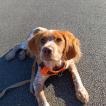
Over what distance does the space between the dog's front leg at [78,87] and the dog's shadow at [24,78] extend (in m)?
0.08

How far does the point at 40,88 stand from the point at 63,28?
1.85 metres

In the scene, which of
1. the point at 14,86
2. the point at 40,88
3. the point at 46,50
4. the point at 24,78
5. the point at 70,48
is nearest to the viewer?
the point at 46,50

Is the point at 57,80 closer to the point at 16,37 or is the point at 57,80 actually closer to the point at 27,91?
the point at 27,91

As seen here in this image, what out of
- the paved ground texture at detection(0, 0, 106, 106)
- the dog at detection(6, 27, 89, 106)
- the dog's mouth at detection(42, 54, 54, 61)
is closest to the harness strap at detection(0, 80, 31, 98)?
the paved ground texture at detection(0, 0, 106, 106)

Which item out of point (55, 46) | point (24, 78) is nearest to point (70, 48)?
point (55, 46)

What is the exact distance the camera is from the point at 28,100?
4.70 metres

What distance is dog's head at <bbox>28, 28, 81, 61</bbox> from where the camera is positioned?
4.41m

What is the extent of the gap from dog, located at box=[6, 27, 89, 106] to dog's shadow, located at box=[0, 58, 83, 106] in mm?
120

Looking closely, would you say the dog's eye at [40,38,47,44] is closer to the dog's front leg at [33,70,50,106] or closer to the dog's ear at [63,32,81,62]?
the dog's ear at [63,32,81,62]

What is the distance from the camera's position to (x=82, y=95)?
444 cm

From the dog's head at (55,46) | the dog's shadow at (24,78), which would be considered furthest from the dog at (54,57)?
the dog's shadow at (24,78)

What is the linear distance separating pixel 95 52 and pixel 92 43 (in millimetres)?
296

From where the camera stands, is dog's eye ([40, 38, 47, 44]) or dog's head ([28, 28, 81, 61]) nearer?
dog's head ([28, 28, 81, 61])

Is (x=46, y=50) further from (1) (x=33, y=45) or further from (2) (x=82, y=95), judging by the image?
(2) (x=82, y=95)
